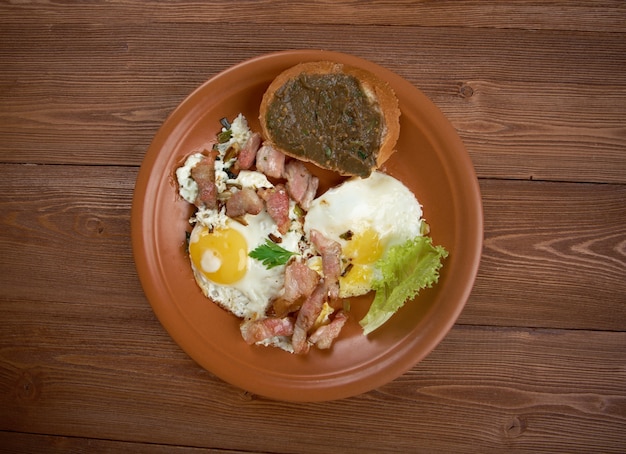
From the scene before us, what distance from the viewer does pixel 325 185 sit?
9.74 feet

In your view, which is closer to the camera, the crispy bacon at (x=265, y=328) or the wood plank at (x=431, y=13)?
the crispy bacon at (x=265, y=328)

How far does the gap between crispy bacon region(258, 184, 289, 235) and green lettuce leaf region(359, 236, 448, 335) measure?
1.84ft

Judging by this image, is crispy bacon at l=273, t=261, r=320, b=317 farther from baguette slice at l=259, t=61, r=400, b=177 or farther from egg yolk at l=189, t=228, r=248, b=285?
baguette slice at l=259, t=61, r=400, b=177

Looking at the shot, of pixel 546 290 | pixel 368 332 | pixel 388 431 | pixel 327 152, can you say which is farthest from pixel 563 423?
pixel 327 152

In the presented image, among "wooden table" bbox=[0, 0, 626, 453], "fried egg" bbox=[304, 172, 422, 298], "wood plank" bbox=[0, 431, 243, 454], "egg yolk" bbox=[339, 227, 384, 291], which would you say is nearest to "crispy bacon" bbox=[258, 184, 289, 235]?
"fried egg" bbox=[304, 172, 422, 298]

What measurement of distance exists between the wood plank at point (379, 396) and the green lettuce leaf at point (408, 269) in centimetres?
59

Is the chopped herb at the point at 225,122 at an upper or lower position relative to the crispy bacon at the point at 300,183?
lower

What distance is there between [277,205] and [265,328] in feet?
2.21

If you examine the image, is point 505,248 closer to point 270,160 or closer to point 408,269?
point 408,269

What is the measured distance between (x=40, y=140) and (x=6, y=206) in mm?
461

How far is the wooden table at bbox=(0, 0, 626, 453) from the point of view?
10.1 ft

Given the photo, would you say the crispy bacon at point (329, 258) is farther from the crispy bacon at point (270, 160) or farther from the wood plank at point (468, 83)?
the wood plank at point (468, 83)

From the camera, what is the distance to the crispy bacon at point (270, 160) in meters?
2.82

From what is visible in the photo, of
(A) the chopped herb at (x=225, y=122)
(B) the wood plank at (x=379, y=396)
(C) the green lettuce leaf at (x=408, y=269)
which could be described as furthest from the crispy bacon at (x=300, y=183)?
(B) the wood plank at (x=379, y=396)
